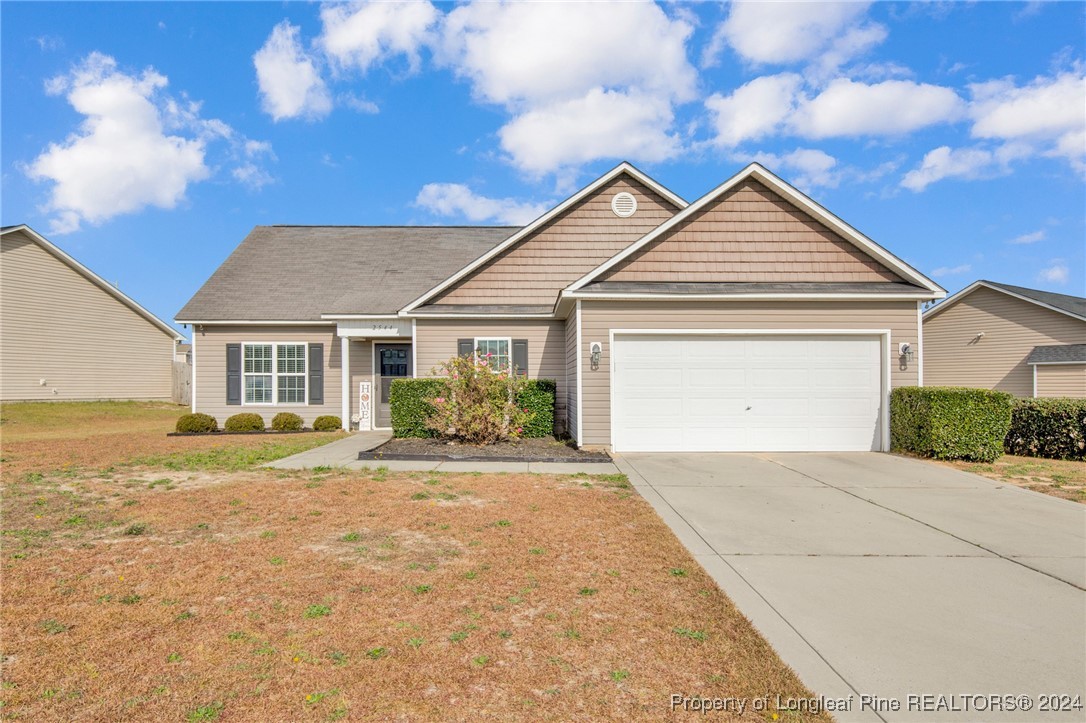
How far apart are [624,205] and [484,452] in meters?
7.98

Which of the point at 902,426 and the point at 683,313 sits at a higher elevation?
the point at 683,313

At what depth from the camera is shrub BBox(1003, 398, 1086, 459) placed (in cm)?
1023

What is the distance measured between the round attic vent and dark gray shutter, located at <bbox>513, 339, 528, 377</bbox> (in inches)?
170

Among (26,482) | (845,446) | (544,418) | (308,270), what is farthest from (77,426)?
(845,446)

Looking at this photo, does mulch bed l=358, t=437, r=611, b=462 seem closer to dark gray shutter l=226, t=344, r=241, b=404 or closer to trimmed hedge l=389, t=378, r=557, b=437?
trimmed hedge l=389, t=378, r=557, b=437

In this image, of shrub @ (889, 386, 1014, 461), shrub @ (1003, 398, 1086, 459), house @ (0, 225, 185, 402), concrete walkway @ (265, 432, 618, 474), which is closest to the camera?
concrete walkway @ (265, 432, 618, 474)

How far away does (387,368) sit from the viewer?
1531cm

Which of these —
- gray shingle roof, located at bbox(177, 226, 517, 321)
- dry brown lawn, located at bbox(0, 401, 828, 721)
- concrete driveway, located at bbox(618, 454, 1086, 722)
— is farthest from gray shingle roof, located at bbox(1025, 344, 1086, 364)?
dry brown lawn, located at bbox(0, 401, 828, 721)

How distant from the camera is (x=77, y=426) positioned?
55.2 feet

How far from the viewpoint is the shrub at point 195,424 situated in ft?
46.2

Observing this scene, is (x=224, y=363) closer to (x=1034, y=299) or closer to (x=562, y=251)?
(x=562, y=251)

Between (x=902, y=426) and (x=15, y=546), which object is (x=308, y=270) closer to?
(x=15, y=546)

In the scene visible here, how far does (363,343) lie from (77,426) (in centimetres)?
995

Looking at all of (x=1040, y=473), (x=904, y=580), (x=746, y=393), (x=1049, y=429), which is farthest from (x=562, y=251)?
(x=904, y=580)
